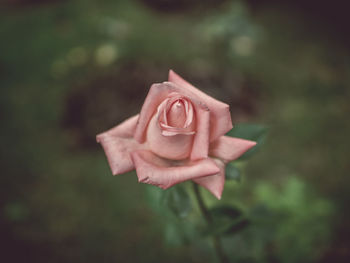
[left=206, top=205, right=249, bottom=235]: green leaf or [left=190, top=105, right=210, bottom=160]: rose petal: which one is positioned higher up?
[left=190, top=105, right=210, bottom=160]: rose petal

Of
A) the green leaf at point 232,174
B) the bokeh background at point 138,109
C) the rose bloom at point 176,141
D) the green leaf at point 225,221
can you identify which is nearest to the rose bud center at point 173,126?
the rose bloom at point 176,141

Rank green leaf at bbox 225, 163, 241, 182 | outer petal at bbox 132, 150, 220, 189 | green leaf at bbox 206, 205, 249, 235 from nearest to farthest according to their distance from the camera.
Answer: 1. outer petal at bbox 132, 150, 220, 189
2. green leaf at bbox 225, 163, 241, 182
3. green leaf at bbox 206, 205, 249, 235

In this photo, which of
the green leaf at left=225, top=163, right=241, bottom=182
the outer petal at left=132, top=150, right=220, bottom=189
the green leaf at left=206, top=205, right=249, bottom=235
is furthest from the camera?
the green leaf at left=206, top=205, right=249, bottom=235

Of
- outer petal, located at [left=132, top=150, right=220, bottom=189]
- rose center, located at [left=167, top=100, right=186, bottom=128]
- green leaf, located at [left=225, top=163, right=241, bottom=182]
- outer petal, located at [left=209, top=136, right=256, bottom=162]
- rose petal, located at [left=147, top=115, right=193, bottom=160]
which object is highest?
rose center, located at [left=167, top=100, right=186, bottom=128]

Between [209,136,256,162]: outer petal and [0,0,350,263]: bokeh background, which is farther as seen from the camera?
[0,0,350,263]: bokeh background

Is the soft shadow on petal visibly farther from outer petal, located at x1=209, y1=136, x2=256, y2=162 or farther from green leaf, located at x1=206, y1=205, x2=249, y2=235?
green leaf, located at x1=206, y1=205, x2=249, y2=235

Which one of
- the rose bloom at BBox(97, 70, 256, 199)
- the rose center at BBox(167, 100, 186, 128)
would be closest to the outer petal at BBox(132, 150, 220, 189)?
the rose bloom at BBox(97, 70, 256, 199)

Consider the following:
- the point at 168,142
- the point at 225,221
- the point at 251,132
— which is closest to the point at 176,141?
the point at 168,142
